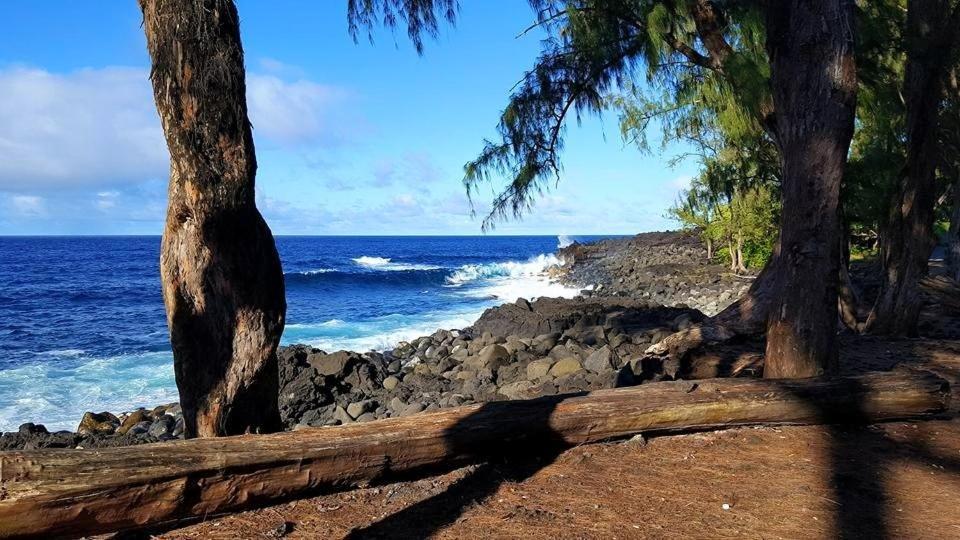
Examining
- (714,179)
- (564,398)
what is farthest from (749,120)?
(714,179)

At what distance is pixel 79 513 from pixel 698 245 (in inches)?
1454

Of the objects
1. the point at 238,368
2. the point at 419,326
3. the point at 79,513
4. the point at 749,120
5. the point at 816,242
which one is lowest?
the point at 419,326

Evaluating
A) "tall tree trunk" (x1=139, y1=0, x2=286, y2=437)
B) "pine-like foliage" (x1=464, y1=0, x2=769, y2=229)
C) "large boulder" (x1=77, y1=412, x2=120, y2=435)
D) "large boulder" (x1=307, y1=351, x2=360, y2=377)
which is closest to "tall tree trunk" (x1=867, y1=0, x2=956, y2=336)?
"pine-like foliage" (x1=464, y1=0, x2=769, y2=229)

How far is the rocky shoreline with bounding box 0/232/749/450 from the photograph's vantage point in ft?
29.4

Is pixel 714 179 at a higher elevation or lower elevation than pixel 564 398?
higher

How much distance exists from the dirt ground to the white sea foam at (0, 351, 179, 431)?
29.2 ft

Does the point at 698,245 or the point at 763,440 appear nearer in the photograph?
the point at 763,440

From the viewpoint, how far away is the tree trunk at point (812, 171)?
5.21 meters

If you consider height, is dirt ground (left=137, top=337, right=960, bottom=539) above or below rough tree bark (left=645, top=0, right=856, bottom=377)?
below

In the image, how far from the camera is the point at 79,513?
9.95ft

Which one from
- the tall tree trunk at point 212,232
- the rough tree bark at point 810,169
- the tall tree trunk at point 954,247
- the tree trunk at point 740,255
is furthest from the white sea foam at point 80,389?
the tree trunk at point 740,255

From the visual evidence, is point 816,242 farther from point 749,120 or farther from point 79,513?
point 79,513

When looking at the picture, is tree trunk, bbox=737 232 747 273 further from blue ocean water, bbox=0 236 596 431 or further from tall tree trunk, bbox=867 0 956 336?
tall tree trunk, bbox=867 0 956 336

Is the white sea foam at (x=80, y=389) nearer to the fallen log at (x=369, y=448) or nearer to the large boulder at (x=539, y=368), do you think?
the large boulder at (x=539, y=368)
